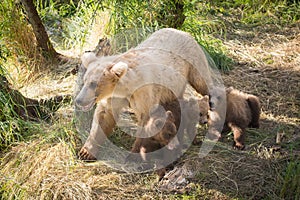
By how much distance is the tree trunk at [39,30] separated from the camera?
21.0 feet

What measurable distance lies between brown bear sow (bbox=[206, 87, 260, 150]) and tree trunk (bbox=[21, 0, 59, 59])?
2.97m

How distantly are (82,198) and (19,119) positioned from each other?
1424 millimetres

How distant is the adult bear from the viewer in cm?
432

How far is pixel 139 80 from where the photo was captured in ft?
14.7

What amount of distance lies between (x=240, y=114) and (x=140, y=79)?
1.20 m

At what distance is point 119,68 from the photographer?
4.23 m

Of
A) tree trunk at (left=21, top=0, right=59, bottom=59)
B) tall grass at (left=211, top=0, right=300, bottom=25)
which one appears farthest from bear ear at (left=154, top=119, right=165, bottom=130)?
tall grass at (left=211, top=0, right=300, bottom=25)

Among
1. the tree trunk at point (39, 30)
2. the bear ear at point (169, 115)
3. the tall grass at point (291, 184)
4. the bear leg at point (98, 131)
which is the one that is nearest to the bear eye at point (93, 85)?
the bear leg at point (98, 131)

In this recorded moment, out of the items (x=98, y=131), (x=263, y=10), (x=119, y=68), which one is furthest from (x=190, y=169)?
(x=263, y=10)

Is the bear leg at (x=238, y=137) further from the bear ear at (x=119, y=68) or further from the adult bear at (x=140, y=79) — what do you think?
the bear ear at (x=119, y=68)

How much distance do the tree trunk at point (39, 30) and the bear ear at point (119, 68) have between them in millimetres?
2675

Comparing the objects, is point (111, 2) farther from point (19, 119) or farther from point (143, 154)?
point (143, 154)

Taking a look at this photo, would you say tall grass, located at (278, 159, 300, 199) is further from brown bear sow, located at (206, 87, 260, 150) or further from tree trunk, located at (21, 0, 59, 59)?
tree trunk, located at (21, 0, 59, 59)


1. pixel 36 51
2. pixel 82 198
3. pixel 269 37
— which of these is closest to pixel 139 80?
pixel 82 198
